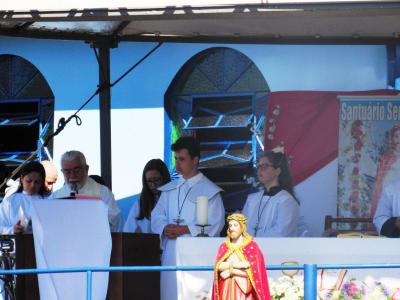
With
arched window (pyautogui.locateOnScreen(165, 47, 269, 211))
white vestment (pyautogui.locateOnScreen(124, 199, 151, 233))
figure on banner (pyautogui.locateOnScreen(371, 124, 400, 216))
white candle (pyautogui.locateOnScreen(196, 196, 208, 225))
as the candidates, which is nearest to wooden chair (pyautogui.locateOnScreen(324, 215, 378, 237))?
figure on banner (pyautogui.locateOnScreen(371, 124, 400, 216))

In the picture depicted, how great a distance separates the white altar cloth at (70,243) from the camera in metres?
9.60

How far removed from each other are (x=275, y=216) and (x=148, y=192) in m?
1.21

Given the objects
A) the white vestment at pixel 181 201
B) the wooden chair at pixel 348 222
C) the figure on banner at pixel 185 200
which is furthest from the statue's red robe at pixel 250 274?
the wooden chair at pixel 348 222

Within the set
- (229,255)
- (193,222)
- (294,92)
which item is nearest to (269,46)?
(294,92)

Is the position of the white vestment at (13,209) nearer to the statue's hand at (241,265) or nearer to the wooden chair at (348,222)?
the wooden chair at (348,222)

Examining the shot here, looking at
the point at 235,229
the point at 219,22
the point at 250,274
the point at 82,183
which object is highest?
the point at 219,22

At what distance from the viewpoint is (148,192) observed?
36.6ft

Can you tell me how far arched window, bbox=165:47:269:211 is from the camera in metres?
12.0

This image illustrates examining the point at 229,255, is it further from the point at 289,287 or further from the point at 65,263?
the point at 65,263

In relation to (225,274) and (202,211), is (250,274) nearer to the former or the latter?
(225,274)

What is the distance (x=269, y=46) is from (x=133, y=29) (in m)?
1.27

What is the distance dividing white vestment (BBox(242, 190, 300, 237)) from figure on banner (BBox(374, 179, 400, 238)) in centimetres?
66

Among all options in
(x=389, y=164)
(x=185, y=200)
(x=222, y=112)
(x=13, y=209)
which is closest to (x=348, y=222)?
(x=389, y=164)

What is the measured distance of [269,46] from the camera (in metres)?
12.1
